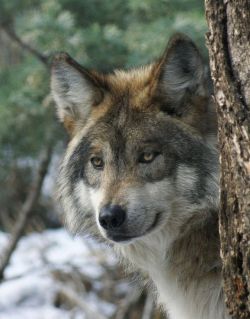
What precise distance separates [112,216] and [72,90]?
981 millimetres

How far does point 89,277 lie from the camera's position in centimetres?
786

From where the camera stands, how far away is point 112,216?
3.68 meters

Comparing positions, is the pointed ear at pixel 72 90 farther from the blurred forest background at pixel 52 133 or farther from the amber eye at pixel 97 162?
the blurred forest background at pixel 52 133

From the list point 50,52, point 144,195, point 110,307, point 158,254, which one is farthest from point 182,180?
point 110,307

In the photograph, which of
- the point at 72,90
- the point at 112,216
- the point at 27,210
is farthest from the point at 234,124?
the point at 27,210

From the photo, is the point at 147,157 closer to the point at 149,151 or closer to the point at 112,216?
the point at 149,151

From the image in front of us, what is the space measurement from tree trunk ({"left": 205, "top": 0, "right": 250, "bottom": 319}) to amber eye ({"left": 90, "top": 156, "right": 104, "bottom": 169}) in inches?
47.1

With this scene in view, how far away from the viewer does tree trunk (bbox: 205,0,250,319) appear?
2.79 metres

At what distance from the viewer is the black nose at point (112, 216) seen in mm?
3680

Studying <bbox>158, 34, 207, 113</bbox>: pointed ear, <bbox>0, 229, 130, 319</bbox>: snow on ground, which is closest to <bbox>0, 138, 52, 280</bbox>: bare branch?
<bbox>0, 229, 130, 319</bbox>: snow on ground

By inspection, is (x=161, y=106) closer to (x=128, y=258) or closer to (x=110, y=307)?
(x=128, y=258)

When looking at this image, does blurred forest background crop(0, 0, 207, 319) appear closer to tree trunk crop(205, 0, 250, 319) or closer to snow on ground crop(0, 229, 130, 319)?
snow on ground crop(0, 229, 130, 319)

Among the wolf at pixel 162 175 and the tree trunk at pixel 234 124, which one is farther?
the wolf at pixel 162 175

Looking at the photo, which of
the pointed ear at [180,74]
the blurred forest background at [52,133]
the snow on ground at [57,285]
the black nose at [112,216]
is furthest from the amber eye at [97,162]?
the snow on ground at [57,285]
